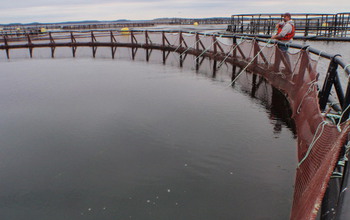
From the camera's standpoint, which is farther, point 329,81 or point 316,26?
point 316,26

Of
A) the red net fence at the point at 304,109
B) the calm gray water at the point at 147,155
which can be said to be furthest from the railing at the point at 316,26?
the calm gray water at the point at 147,155

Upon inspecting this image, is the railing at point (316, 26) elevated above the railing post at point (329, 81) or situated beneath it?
elevated above

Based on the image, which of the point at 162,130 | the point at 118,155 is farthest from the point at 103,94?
the point at 118,155

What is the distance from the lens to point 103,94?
9.46 m

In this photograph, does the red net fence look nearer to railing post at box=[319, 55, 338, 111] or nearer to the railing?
railing post at box=[319, 55, 338, 111]

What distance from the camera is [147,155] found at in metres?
5.18

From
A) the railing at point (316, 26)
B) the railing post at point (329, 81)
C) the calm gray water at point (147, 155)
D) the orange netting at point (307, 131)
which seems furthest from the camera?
the railing at point (316, 26)

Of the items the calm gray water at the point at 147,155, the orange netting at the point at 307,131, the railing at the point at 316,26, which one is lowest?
the calm gray water at the point at 147,155

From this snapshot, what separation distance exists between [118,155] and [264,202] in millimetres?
2827

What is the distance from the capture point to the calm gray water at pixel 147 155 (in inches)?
150

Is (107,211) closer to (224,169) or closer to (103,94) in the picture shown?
(224,169)

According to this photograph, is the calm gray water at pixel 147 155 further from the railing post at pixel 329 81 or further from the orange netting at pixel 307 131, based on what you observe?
the railing post at pixel 329 81

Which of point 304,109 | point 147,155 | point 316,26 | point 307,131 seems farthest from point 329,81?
point 316,26

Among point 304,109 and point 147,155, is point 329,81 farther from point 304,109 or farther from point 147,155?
point 147,155
